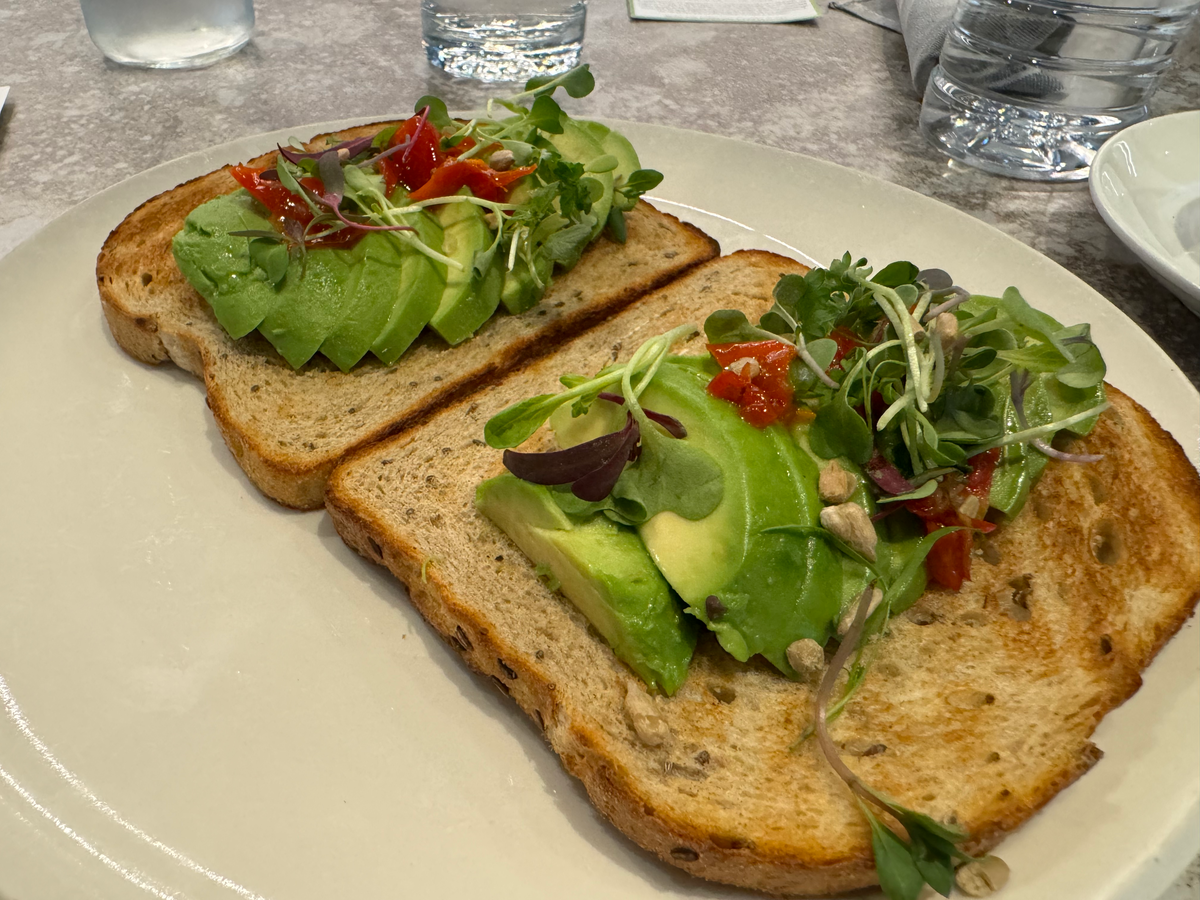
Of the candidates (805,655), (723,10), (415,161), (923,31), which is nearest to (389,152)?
(415,161)

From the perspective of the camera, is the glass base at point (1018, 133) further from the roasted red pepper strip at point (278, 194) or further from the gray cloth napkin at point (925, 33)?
the roasted red pepper strip at point (278, 194)

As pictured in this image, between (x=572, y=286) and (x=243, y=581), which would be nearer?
(x=243, y=581)

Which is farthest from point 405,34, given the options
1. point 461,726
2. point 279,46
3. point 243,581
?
point 461,726

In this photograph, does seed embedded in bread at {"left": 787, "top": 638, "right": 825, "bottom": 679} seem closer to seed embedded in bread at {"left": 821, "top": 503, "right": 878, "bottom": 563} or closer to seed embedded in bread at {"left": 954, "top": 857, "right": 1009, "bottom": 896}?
seed embedded in bread at {"left": 821, "top": 503, "right": 878, "bottom": 563}

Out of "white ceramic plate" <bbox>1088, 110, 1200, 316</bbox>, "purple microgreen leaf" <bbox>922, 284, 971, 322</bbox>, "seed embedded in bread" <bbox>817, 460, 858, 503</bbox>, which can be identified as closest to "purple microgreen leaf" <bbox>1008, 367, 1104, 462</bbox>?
"purple microgreen leaf" <bbox>922, 284, 971, 322</bbox>

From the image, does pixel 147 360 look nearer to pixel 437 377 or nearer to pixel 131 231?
pixel 131 231

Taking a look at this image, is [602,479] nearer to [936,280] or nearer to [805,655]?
[805,655]
